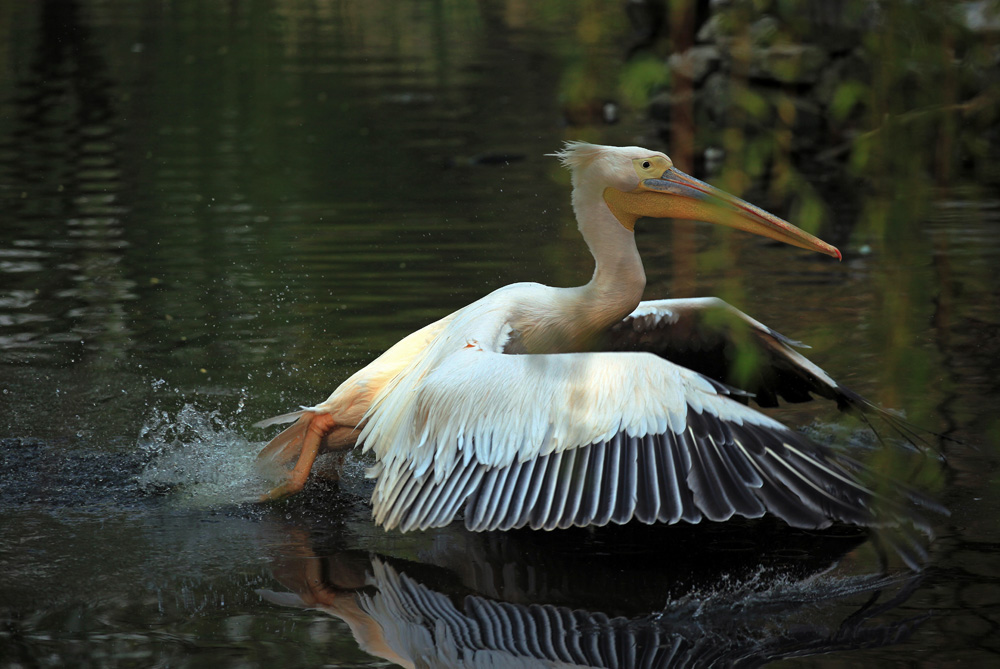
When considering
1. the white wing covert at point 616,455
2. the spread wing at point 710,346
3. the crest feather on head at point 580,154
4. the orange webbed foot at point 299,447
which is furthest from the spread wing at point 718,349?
the orange webbed foot at point 299,447

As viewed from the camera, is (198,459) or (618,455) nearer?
(618,455)

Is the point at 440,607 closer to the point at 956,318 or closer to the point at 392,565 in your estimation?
the point at 392,565

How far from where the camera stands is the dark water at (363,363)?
3270mm

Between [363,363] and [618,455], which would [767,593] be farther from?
[363,363]

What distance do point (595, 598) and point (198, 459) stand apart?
1992 mm

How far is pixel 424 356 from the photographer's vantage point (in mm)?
4395

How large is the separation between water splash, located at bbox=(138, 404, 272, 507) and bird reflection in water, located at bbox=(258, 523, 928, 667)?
1.77 ft

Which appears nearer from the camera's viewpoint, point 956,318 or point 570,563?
point 570,563

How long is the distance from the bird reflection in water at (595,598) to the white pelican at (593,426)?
229mm

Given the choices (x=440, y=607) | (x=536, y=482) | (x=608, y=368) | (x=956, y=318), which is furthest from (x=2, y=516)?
(x=956, y=318)

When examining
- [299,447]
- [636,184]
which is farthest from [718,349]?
[299,447]

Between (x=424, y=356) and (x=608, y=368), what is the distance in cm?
96

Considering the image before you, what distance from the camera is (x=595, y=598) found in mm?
3688

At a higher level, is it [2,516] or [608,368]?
[608,368]
